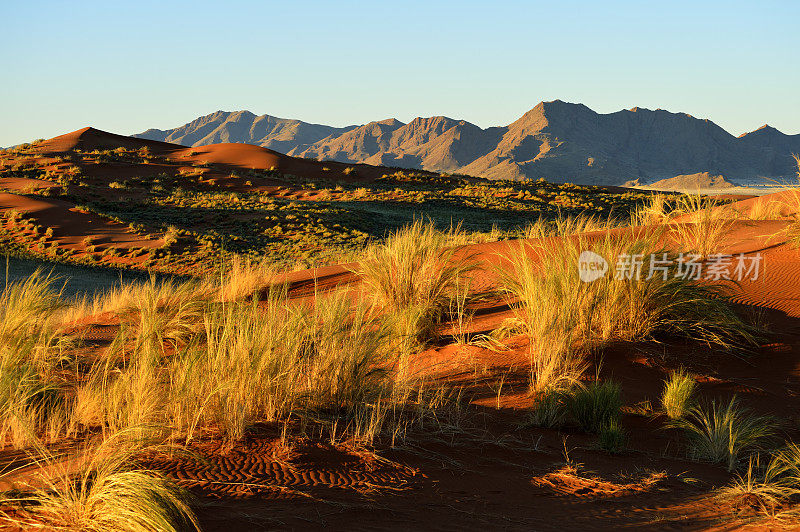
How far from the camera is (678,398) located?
555 cm

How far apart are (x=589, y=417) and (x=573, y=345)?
1512 mm

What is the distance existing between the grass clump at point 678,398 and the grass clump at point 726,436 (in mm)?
142

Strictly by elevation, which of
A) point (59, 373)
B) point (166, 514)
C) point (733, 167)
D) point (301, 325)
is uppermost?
point (733, 167)

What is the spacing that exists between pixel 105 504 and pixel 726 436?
4384mm

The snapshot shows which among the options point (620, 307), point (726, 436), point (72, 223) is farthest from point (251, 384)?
point (72, 223)

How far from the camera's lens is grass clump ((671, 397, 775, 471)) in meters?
4.73

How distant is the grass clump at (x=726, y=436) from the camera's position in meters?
4.73

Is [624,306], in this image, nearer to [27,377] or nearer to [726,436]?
[726,436]

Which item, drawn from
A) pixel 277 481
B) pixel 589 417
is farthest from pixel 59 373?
pixel 589 417

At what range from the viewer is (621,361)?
6680mm

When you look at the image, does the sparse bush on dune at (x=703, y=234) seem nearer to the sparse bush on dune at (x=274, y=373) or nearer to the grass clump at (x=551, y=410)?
the grass clump at (x=551, y=410)

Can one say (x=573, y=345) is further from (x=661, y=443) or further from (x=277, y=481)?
(x=277, y=481)

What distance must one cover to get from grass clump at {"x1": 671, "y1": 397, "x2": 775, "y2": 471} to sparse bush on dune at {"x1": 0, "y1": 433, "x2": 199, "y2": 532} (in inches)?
151

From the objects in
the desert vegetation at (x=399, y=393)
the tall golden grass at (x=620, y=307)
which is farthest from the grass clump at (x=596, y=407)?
the tall golden grass at (x=620, y=307)
